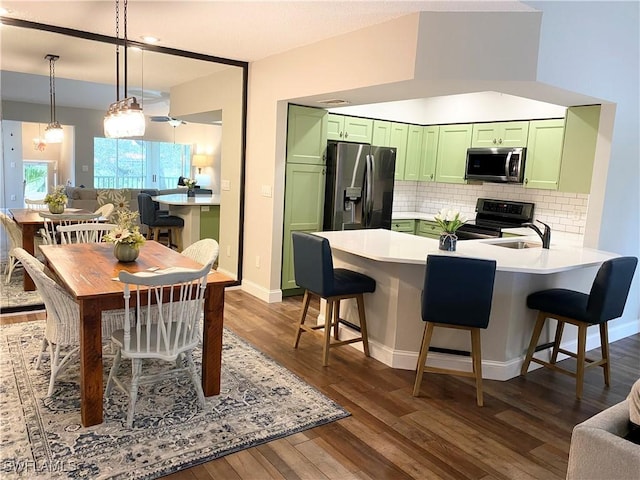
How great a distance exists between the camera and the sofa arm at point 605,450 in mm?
1450

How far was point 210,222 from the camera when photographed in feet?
21.8

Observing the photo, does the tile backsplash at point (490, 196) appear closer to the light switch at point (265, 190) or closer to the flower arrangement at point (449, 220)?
the flower arrangement at point (449, 220)

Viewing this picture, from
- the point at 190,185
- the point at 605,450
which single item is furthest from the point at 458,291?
the point at 190,185

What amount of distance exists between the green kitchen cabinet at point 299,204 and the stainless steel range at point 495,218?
1790 mm

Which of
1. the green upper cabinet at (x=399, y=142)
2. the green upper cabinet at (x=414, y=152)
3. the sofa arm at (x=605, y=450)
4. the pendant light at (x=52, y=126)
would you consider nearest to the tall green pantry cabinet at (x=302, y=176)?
the green upper cabinet at (x=399, y=142)

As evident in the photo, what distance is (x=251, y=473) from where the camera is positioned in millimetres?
2275

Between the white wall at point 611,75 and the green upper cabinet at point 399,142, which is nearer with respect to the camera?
the white wall at point 611,75

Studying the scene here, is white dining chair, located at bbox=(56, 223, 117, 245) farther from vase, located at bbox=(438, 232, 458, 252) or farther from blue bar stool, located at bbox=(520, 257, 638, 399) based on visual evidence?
blue bar stool, located at bbox=(520, 257, 638, 399)

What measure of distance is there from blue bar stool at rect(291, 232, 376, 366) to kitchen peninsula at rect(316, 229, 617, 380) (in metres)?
0.13

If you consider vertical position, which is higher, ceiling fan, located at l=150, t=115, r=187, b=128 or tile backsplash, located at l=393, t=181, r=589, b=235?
ceiling fan, located at l=150, t=115, r=187, b=128

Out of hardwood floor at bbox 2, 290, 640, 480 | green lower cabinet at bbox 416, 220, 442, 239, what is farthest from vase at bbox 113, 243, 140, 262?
green lower cabinet at bbox 416, 220, 442, 239

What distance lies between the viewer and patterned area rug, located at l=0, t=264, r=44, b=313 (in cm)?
436

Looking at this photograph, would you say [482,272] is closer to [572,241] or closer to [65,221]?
[572,241]

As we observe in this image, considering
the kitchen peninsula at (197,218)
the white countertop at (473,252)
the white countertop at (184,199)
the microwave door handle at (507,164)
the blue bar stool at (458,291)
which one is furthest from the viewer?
the kitchen peninsula at (197,218)
